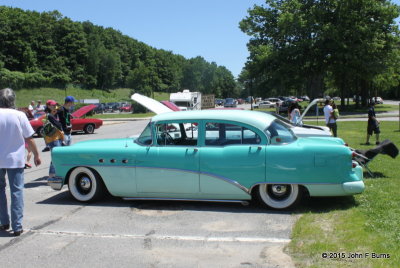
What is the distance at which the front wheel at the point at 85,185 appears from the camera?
638 cm

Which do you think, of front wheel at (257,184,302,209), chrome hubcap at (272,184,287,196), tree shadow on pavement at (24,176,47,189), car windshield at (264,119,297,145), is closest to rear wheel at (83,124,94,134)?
tree shadow on pavement at (24,176,47,189)

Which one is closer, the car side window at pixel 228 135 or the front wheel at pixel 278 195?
the front wheel at pixel 278 195

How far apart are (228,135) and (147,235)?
195cm

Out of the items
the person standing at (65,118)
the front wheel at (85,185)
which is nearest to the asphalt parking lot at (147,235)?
the front wheel at (85,185)

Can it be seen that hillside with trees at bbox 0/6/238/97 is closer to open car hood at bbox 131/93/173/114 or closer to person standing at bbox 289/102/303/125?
person standing at bbox 289/102/303/125

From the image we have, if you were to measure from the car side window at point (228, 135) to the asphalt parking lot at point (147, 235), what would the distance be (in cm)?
103

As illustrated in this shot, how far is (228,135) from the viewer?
589 centimetres

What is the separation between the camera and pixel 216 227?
5.12 metres

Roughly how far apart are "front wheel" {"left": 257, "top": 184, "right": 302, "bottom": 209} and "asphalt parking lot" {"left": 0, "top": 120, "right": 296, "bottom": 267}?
0.16 metres

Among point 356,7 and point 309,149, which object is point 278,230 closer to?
point 309,149

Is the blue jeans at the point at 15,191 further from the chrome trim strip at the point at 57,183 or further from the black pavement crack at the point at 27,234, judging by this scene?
the chrome trim strip at the point at 57,183

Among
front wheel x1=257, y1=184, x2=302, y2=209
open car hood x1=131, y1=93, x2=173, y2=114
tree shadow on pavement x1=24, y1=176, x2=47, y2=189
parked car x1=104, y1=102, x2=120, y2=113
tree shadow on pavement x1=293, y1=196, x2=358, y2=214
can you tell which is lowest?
tree shadow on pavement x1=293, y1=196, x2=358, y2=214

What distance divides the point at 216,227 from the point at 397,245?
2.15m

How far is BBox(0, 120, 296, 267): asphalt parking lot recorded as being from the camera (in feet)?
13.5
